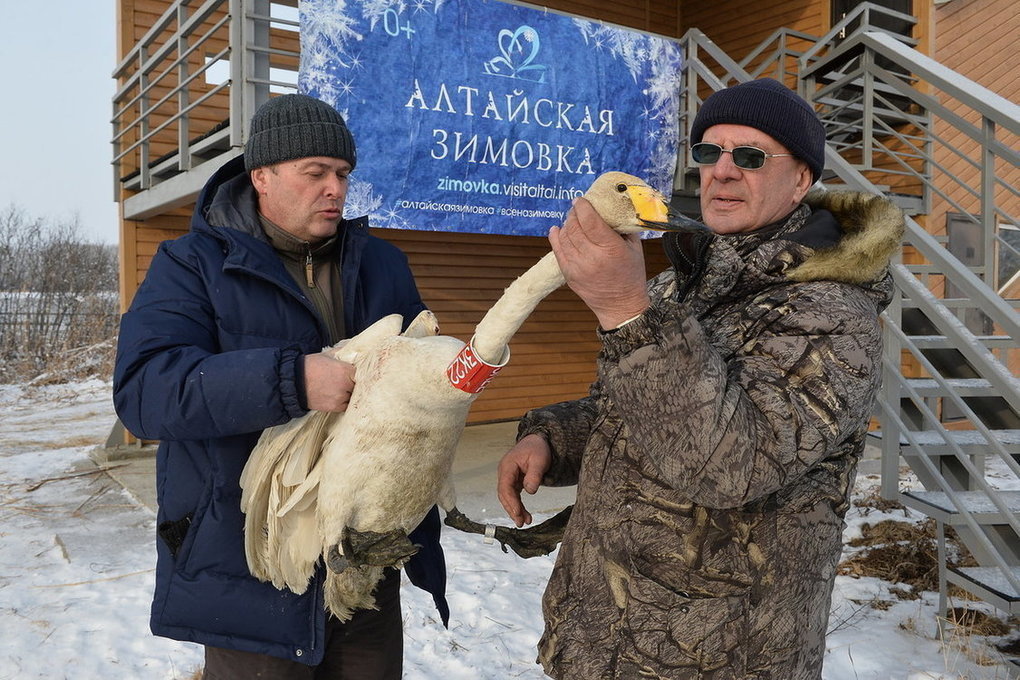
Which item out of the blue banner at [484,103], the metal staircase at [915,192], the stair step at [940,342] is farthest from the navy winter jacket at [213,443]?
the blue banner at [484,103]

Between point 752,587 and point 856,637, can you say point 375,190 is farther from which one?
point 752,587

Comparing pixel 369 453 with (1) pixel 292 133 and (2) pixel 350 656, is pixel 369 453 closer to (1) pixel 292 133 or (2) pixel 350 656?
(2) pixel 350 656

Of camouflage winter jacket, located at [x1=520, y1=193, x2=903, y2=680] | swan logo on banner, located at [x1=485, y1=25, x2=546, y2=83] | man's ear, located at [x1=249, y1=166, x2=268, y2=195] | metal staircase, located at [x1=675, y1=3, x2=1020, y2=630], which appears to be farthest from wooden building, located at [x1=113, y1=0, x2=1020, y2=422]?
camouflage winter jacket, located at [x1=520, y1=193, x2=903, y2=680]

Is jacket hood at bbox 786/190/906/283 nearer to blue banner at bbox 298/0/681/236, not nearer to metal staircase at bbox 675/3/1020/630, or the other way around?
metal staircase at bbox 675/3/1020/630

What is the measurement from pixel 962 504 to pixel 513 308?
9.79 ft

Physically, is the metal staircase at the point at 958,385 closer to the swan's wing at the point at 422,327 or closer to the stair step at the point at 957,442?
the stair step at the point at 957,442

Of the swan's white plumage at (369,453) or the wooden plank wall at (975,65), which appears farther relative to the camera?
the wooden plank wall at (975,65)

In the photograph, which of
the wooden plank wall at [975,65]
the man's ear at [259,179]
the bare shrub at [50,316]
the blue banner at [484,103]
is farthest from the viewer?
the bare shrub at [50,316]

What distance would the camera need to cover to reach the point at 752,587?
1604 mm

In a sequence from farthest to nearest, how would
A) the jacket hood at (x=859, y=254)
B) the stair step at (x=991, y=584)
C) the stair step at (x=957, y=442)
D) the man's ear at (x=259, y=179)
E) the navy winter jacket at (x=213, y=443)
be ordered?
the stair step at (x=957, y=442)
the stair step at (x=991, y=584)
the man's ear at (x=259, y=179)
the navy winter jacket at (x=213, y=443)
the jacket hood at (x=859, y=254)

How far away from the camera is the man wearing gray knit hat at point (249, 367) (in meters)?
1.77

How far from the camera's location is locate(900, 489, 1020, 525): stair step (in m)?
3.59

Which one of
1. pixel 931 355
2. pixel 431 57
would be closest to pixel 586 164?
pixel 431 57

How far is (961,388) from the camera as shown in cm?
401
